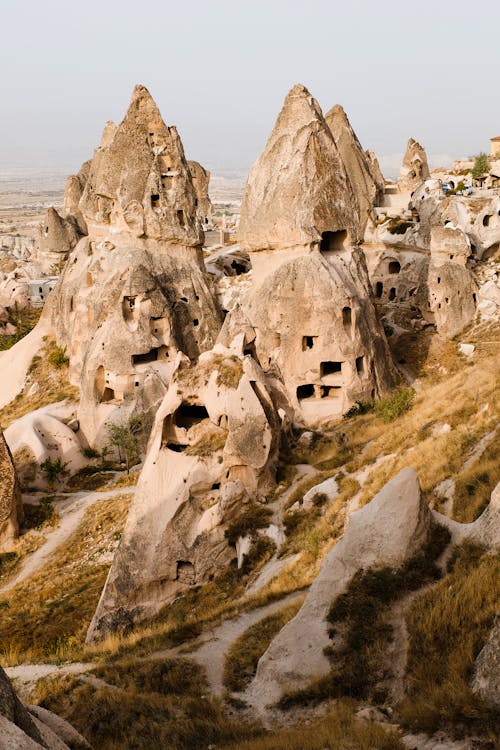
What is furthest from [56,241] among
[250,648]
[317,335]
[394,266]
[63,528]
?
[250,648]

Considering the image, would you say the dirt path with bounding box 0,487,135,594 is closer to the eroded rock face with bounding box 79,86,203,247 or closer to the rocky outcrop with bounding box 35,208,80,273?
the eroded rock face with bounding box 79,86,203,247

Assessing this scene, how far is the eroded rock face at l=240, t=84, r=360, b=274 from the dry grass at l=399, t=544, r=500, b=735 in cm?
1187

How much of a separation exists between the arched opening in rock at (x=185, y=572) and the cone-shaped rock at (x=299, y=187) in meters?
9.13

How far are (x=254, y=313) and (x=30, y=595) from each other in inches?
328

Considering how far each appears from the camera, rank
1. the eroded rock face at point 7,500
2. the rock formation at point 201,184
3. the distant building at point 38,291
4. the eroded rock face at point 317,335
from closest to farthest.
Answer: the eroded rock face at point 7,500 → the eroded rock face at point 317,335 → the distant building at point 38,291 → the rock formation at point 201,184

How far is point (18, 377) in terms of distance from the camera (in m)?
23.7

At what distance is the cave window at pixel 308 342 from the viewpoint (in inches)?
642

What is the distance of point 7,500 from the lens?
14414 millimetres

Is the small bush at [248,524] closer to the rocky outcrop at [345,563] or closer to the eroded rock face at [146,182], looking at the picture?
the rocky outcrop at [345,563]

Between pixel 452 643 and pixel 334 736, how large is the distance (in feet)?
3.71

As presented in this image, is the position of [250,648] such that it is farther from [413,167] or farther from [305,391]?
[413,167]

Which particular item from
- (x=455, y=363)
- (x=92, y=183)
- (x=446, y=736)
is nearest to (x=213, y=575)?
(x=446, y=736)

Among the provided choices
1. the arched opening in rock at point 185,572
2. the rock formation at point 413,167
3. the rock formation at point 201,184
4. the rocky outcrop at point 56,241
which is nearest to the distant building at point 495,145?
the rock formation at point 413,167

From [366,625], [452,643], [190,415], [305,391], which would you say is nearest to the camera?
[452,643]
